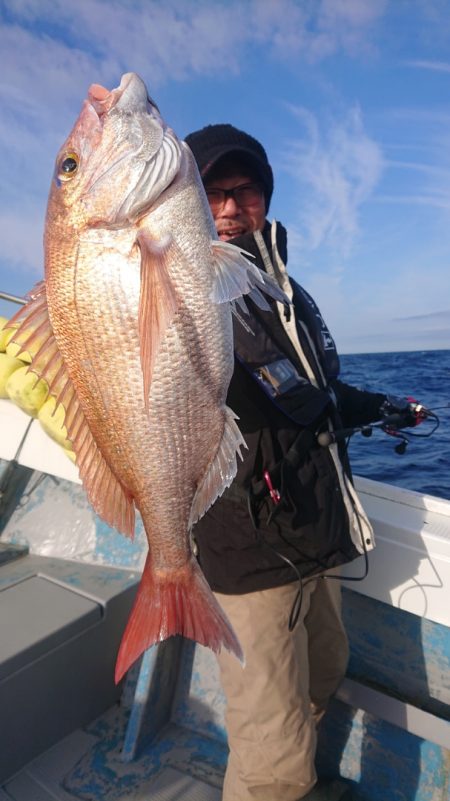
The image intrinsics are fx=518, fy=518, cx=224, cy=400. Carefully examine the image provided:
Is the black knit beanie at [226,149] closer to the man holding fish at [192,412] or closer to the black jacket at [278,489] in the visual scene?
the man holding fish at [192,412]

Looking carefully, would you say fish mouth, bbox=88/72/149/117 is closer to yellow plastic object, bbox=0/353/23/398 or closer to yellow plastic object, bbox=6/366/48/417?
yellow plastic object, bbox=6/366/48/417

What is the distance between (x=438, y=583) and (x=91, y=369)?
175 centimetres

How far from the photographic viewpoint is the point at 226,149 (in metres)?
2.14

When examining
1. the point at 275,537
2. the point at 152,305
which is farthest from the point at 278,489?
the point at 152,305

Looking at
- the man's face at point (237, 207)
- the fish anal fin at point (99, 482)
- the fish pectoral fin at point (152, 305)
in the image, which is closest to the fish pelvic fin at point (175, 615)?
the fish anal fin at point (99, 482)

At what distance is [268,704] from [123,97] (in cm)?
193

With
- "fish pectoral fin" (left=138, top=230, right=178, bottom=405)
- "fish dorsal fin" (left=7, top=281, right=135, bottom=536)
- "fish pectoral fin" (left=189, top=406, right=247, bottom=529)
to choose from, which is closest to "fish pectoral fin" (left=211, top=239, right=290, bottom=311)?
"fish pectoral fin" (left=138, top=230, right=178, bottom=405)

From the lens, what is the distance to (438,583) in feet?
7.26

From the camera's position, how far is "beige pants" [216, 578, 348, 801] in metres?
1.74

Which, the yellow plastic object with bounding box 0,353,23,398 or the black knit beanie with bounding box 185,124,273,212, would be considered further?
the yellow plastic object with bounding box 0,353,23,398

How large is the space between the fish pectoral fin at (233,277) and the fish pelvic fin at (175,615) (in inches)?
31.7

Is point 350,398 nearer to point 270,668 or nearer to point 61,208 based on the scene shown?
point 270,668

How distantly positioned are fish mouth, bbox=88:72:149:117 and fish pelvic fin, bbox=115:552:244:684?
4.19ft

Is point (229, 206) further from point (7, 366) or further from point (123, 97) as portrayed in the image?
point (7, 366)
